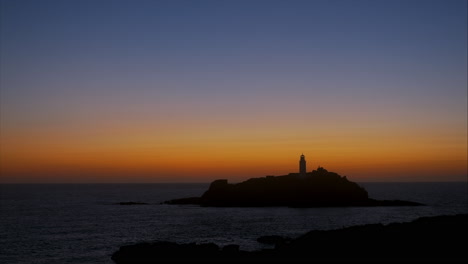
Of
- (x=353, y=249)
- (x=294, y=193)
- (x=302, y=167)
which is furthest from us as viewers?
(x=302, y=167)

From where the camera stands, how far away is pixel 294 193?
112 m

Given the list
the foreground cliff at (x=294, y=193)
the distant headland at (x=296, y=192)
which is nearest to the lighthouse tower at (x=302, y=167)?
the distant headland at (x=296, y=192)

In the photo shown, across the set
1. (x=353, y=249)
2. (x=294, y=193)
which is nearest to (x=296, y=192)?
(x=294, y=193)

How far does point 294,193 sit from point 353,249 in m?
79.1

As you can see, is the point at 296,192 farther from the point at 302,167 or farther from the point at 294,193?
the point at 302,167

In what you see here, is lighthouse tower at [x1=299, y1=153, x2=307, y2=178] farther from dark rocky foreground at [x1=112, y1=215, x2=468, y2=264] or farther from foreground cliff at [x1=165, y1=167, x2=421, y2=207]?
dark rocky foreground at [x1=112, y1=215, x2=468, y2=264]

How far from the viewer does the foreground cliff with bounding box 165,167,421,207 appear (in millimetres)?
108438

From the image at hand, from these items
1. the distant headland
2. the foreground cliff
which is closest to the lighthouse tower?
the distant headland

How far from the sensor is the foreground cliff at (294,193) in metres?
108

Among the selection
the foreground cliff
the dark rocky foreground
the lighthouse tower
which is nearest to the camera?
the dark rocky foreground

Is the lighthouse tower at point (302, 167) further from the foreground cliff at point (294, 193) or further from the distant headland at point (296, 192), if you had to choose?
the foreground cliff at point (294, 193)

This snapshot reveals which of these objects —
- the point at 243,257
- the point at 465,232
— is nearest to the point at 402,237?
the point at 465,232

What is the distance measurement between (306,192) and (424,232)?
71.6 metres

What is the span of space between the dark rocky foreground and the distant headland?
64912 millimetres
